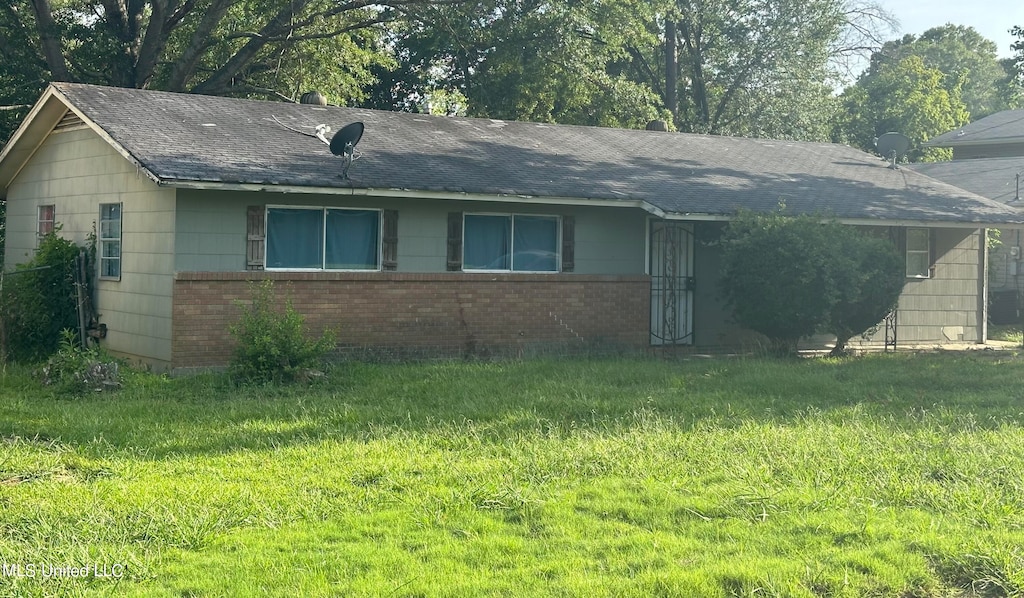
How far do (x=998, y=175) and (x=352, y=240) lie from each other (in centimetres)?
2215

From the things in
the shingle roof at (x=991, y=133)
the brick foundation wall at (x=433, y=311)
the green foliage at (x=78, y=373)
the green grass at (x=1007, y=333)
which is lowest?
the green foliage at (x=78, y=373)

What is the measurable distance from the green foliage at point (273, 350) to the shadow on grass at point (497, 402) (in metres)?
0.28

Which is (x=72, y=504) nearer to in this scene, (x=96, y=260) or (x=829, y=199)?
(x=96, y=260)

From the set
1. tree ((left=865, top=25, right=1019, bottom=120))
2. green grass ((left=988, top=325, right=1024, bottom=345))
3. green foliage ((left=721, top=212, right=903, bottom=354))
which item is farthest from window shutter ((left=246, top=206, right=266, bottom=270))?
tree ((left=865, top=25, right=1019, bottom=120))

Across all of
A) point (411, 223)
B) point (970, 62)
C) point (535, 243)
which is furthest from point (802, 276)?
point (970, 62)

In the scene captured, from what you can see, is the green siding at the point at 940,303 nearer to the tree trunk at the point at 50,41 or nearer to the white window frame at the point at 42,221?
the white window frame at the point at 42,221

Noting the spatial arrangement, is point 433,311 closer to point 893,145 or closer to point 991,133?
point 893,145

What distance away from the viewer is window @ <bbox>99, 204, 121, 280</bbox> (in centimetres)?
1652

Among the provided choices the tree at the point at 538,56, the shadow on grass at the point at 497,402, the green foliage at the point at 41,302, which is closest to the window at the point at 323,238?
the shadow on grass at the point at 497,402

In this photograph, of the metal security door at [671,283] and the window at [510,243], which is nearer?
the window at [510,243]

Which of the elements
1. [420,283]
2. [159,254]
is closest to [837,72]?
[420,283]

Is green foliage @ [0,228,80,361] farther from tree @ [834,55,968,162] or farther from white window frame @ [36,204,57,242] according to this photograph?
tree @ [834,55,968,162]

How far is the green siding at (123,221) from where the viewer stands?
15.0 meters

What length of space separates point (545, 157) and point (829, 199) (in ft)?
16.8
